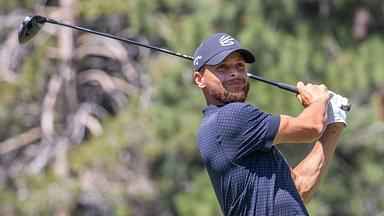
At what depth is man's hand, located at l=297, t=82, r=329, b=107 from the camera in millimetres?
4890

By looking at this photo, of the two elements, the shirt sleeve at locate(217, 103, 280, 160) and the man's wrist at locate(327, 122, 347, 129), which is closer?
the shirt sleeve at locate(217, 103, 280, 160)

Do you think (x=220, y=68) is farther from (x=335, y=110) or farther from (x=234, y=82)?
(x=335, y=110)

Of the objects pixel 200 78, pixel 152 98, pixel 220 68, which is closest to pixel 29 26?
pixel 200 78

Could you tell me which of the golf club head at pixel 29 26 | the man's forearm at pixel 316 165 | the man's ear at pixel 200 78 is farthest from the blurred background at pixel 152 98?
the man's ear at pixel 200 78

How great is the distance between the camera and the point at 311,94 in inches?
194

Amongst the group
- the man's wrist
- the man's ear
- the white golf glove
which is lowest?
the man's wrist

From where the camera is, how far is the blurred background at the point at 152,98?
12.9 metres

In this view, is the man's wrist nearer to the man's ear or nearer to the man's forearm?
the man's forearm

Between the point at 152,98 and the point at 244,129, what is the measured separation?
29.9 feet

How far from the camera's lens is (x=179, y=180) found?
13.7 m

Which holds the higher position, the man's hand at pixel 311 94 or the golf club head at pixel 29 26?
the golf club head at pixel 29 26

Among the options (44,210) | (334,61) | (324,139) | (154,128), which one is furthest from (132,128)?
(324,139)

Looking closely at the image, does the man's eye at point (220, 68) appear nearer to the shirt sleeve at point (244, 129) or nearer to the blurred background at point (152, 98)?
the shirt sleeve at point (244, 129)

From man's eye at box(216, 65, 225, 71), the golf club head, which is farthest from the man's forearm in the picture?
the golf club head
